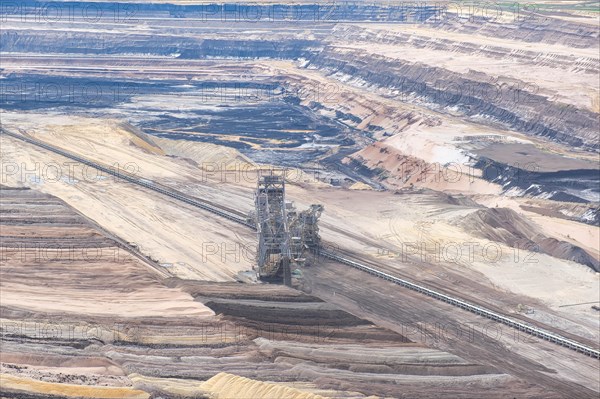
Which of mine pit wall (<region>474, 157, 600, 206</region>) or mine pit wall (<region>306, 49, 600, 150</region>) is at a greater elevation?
mine pit wall (<region>306, 49, 600, 150</region>)

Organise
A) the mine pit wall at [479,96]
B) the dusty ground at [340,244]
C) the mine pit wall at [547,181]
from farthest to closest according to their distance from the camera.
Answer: the mine pit wall at [479,96], the mine pit wall at [547,181], the dusty ground at [340,244]

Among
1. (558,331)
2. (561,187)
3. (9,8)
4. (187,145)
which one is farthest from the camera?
(9,8)

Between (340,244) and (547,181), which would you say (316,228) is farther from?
(547,181)

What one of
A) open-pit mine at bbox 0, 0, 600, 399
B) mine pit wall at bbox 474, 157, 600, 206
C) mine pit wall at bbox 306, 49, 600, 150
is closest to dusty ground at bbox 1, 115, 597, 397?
open-pit mine at bbox 0, 0, 600, 399

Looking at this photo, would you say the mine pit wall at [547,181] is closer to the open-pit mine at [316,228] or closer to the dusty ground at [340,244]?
the open-pit mine at [316,228]

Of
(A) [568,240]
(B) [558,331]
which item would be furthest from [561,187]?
(B) [558,331]

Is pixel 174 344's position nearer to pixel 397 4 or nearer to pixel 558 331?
pixel 558 331

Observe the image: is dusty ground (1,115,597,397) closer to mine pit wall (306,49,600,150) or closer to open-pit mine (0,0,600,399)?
open-pit mine (0,0,600,399)

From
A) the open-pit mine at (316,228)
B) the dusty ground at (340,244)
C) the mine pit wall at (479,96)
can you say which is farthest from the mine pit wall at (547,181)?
the mine pit wall at (479,96)
